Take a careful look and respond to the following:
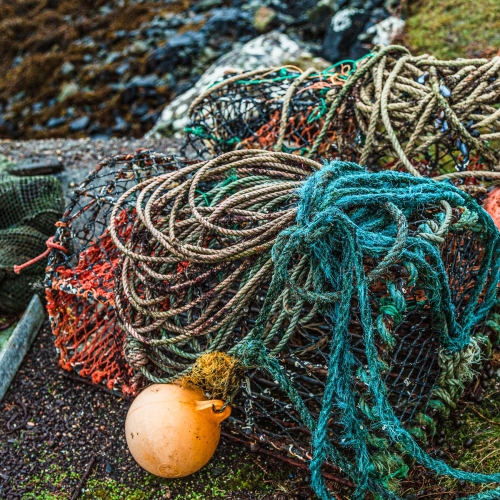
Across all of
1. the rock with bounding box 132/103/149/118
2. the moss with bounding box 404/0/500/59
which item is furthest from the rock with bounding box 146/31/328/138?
the rock with bounding box 132/103/149/118

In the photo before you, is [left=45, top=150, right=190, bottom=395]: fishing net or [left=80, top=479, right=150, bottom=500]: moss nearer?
[left=80, top=479, right=150, bottom=500]: moss

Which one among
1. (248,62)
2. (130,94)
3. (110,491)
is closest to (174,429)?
(110,491)

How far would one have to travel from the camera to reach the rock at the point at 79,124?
28.1 feet

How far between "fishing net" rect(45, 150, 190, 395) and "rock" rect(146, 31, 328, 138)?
3.38m

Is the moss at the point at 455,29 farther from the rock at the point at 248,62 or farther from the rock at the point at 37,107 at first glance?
the rock at the point at 37,107

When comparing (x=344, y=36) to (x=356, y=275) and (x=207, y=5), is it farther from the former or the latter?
(x=356, y=275)

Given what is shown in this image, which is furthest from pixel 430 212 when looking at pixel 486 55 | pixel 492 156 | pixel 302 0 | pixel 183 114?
pixel 302 0

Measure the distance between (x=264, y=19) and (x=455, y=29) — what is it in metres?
3.73

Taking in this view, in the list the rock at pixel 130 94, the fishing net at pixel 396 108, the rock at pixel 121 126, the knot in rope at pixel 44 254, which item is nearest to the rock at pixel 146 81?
the rock at pixel 130 94

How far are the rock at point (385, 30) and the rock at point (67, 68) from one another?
592 centimetres

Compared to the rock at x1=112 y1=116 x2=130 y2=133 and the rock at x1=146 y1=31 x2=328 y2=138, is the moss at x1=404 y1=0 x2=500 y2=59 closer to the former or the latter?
the rock at x1=146 y1=31 x2=328 y2=138

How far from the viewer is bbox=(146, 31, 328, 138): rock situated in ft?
21.4

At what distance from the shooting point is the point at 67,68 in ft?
33.2

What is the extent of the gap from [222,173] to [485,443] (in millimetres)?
1861
